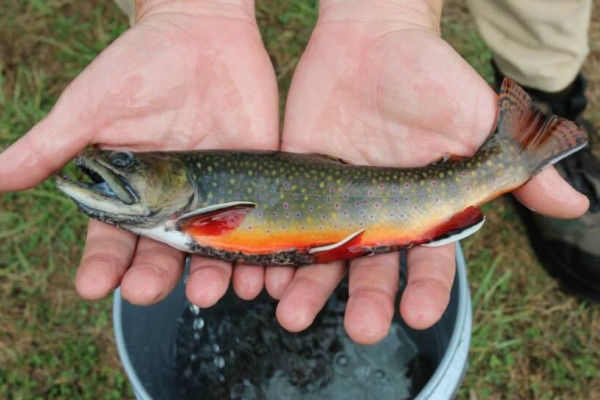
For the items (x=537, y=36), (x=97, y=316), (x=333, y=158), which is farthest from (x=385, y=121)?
(x=97, y=316)

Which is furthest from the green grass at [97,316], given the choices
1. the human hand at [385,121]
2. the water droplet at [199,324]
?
the human hand at [385,121]

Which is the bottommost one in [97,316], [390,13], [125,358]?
[97,316]

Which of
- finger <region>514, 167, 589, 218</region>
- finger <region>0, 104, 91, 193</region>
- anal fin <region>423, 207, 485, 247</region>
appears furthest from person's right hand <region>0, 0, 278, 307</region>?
finger <region>514, 167, 589, 218</region>

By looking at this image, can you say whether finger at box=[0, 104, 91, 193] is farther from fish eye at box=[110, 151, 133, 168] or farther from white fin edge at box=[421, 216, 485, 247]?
white fin edge at box=[421, 216, 485, 247]

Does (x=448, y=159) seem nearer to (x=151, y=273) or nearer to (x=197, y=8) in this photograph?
(x=151, y=273)

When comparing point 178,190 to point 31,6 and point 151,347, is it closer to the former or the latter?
point 151,347

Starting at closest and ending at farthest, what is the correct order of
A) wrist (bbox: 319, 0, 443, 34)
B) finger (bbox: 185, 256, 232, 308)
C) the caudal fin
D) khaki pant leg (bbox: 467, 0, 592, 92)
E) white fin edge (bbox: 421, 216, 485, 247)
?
finger (bbox: 185, 256, 232, 308) < white fin edge (bbox: 421, 216, 485, 247) < the caudal fin < wrist (bbox: 319, 0, 443, 34) < khaki pant leg (bbox: 467, 0, 592, 92)
